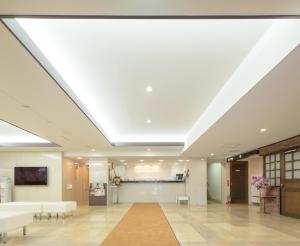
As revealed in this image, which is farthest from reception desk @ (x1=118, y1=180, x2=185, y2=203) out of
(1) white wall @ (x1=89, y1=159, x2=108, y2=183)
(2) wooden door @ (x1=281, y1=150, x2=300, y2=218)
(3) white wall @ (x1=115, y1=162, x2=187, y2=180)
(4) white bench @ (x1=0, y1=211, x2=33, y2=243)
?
(4) white bench @ (x1=0, y1=211, x2=33, y2=243)

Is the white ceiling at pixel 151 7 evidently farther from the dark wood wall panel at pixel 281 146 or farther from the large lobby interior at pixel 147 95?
the dark wood wall panel at pixel 281 146

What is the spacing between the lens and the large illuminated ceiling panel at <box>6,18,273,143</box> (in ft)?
14.1

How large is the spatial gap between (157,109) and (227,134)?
2.29 metres

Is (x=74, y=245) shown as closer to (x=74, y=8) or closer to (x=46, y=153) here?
(x=74, y=8)

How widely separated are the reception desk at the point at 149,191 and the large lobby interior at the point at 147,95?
4.87 meters

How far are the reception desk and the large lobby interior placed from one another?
16.0 ft

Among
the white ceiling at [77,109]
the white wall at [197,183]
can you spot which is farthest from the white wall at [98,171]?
the white ceiling at [77,109]

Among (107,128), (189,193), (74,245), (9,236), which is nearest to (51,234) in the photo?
(9,236)

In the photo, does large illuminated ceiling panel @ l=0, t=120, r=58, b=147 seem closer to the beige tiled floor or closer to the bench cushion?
the beige tiled floor

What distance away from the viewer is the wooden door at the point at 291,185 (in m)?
11.5

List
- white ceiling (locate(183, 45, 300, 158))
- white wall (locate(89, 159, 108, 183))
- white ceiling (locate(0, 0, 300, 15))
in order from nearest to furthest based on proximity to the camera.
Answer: white ceiling (locate(0, 0, 300, 15))
white ceiling (locate(183, 45, 300, 158))
white wall (locate(89, 159, 108, 183))

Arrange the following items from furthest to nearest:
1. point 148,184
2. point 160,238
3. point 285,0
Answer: point 148,184 → point 160,238 → point 285,0

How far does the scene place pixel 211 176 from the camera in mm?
23766

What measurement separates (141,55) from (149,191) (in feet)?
51.0
